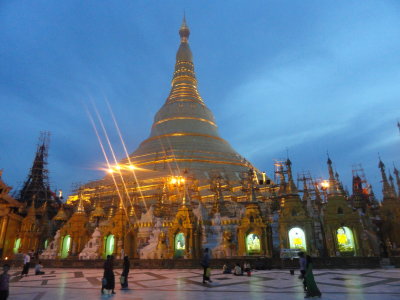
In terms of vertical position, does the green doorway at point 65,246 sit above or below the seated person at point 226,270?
above

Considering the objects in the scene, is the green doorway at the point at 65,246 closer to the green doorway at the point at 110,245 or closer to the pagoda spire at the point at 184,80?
the green doorway at the point at 110,245

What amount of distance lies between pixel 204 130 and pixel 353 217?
29109 millimetres

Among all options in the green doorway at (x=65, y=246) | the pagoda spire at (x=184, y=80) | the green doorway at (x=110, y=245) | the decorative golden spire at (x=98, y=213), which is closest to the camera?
the green doorway at (x=110, y=245)

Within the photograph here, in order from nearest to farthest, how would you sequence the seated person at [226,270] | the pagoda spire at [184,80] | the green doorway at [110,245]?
the seated person at [226,270] < the green doorway at [110,245] < the pagoda spire at [184,80]

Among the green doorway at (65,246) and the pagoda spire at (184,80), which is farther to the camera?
the pagoda spire at (184,80)

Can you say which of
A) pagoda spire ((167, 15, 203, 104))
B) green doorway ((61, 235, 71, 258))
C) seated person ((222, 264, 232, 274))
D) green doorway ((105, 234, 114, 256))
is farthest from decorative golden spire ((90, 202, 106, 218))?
pagoda spire ((167, 15, 203, 104))

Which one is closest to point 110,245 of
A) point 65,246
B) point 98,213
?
point 65,246

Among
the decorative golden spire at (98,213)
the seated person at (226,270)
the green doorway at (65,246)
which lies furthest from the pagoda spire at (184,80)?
the seated person at (226,270)

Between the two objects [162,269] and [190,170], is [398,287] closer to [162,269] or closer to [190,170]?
[162,269]

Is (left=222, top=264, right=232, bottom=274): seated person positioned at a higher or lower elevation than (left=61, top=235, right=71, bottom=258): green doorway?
lower

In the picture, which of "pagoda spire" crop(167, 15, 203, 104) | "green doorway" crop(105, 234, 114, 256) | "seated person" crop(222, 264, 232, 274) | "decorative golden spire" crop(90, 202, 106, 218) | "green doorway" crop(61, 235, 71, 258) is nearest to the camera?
"seated person" crop(222, 264, 232, 274)

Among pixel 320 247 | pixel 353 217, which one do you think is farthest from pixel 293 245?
pixel 353 217

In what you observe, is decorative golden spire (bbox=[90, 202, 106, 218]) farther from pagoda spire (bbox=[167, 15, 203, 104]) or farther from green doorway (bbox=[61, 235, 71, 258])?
pagoda spire (bbox=[167, 15, 203, 104])

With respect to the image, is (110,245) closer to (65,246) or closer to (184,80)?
(65,246)
